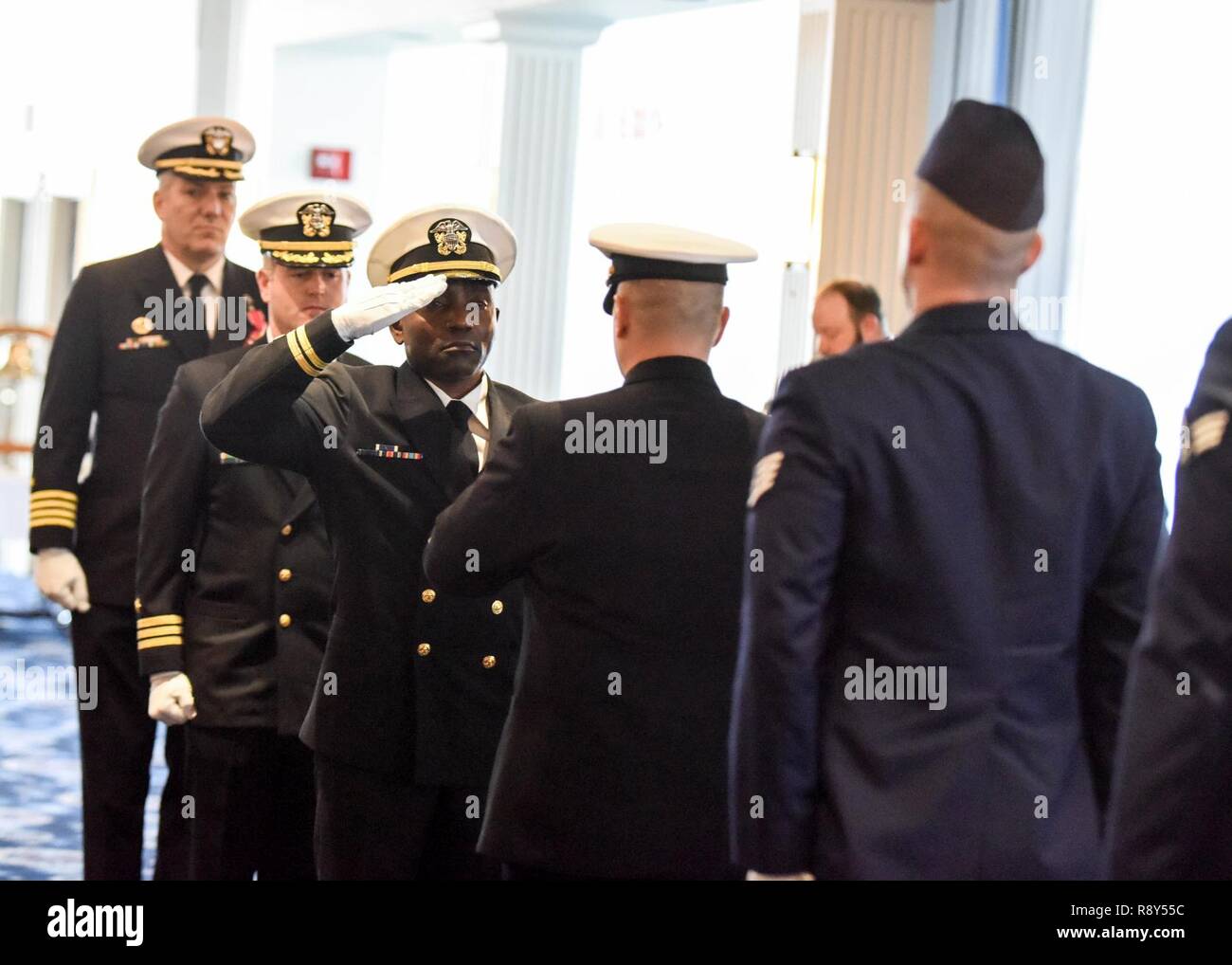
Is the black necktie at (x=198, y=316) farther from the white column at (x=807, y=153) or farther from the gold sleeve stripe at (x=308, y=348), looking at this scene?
the white column at (x=807, y=153)

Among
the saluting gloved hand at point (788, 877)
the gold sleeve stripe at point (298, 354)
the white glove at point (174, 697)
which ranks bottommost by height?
the white glove at point (174, 697)

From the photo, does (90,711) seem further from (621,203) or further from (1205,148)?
(621,203)

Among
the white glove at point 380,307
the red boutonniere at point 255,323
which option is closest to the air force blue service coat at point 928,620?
the white glove at point 380,307

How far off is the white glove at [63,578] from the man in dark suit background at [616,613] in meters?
1.67

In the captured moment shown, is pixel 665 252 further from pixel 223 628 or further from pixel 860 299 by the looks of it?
pixel 860 299

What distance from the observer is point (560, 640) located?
7.38 feet

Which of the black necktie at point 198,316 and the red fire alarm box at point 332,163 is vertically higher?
the red fire alarm box at point 332,163

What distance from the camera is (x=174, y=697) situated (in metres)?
3.08

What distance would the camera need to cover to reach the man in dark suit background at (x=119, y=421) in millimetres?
3660

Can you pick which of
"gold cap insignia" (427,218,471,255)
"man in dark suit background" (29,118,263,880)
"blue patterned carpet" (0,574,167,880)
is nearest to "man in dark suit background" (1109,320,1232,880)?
"gold cap insignia" (427,218,471,255)

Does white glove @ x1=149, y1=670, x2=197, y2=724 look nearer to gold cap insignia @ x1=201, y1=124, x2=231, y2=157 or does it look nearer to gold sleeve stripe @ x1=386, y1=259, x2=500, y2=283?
gold sleeve stripe @ x1=386, y1=259, x2=500, y2=283

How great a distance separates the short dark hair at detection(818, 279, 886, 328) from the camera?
479 cm

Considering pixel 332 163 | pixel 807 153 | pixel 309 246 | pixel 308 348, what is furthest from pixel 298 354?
pixel 332 163
